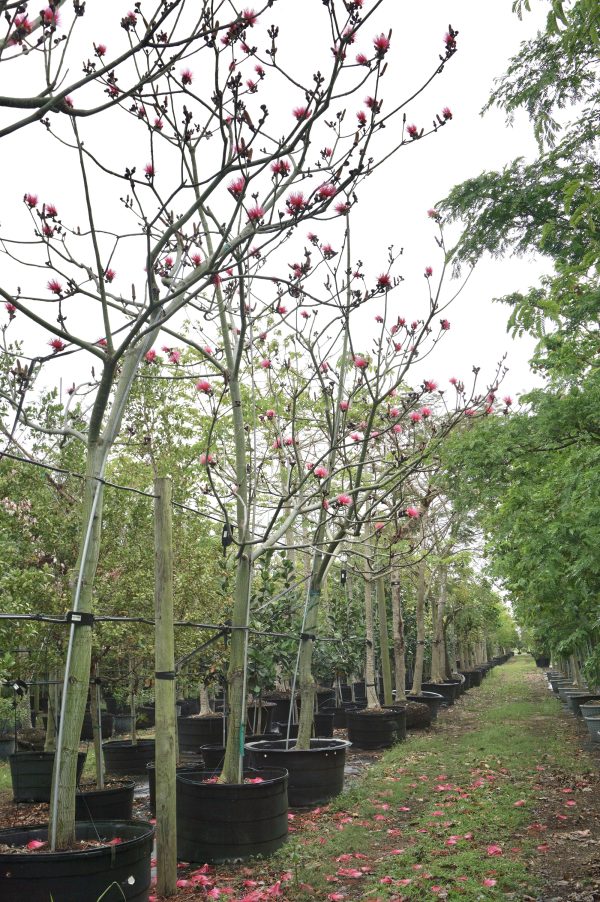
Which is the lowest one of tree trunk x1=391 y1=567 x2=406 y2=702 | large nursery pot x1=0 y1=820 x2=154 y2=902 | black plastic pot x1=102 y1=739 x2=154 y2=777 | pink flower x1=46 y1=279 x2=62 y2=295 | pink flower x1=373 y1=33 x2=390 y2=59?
black plastic pot x1=102 y1=739 x2=154 y2=777

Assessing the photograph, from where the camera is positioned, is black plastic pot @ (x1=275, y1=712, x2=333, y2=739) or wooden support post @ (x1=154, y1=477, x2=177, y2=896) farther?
black plastic pot @ (x1=275, y1=712, x2=333, y2=739)

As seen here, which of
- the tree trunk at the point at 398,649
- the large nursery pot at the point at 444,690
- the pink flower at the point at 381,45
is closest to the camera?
the pink flower at the point at 381,45

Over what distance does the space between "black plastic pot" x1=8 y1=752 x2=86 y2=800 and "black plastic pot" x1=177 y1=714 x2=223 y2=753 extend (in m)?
3.21

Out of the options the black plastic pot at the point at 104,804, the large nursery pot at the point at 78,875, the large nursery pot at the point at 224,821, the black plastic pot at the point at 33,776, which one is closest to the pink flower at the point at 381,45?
the large nursery pot at the point at 78,875

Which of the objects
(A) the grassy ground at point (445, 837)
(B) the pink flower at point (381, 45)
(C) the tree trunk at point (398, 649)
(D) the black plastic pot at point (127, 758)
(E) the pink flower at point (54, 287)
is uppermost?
(B) the pink flower at point (381, 45)

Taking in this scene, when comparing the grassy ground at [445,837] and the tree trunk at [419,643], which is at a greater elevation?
the tree trunk at [419,643]

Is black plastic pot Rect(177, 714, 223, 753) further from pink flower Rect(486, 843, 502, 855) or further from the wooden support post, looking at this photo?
the wooden support post

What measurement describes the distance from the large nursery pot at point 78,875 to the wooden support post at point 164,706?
548mm

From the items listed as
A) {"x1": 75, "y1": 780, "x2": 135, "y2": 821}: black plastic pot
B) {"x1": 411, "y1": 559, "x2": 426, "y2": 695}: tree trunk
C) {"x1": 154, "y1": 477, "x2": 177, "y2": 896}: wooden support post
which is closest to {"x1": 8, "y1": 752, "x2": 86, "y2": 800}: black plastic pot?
{"x1": 75, "y1": 780, "x2": 135, "y2": 821}: black plastic pot

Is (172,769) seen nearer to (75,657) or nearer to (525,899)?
(75,657)

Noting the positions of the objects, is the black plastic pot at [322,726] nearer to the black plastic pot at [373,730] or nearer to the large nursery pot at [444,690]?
the black plastic pot at [373,730]

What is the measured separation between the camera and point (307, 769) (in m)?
7.44

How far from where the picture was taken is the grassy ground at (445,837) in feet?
14.9

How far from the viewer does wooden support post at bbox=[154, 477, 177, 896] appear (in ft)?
15.0
